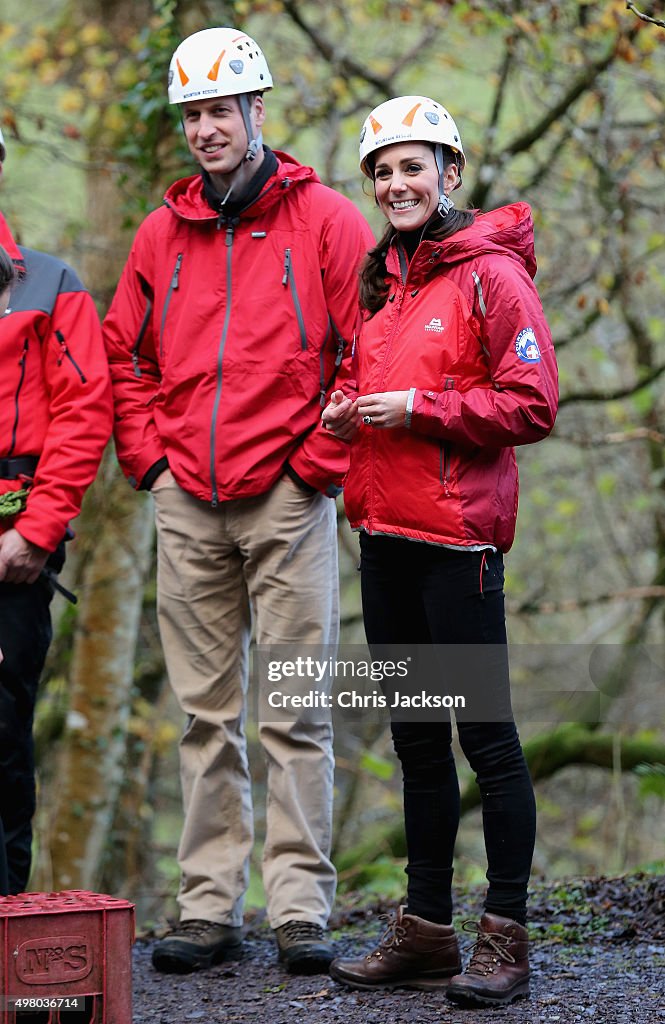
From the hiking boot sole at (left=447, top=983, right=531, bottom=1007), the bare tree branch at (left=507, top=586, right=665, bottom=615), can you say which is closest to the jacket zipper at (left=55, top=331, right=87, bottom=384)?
the hiking boot sole at (left=447, top=983, right=531, bottom=1007)

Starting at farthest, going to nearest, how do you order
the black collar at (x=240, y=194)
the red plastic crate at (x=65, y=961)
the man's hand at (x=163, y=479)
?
the man's hand at (x=163, y=479) < the black collar at (x=240, y=194) < the red plastic crate at (x=65, y=961)

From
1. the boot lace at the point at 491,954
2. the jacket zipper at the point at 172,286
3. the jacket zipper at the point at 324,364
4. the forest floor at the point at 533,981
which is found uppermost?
the jacket zipper at the point at 172,286

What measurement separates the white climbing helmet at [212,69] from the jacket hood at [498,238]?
99 centimetres

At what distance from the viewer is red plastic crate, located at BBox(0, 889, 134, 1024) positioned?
293 centimetres

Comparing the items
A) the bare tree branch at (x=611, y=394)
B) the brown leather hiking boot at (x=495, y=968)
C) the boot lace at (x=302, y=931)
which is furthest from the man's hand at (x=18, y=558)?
the bare tree branch at (x=611, y=394)

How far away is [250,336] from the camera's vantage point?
13.7 ft

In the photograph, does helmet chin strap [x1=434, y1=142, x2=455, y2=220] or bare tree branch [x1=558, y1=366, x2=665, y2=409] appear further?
bare tree branch [x1=558, y1=366, x2=665, y2=409]

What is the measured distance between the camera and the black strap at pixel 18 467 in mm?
4121

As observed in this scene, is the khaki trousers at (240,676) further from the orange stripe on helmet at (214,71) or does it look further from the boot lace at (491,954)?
the orange stripe on helmet at (214,71)

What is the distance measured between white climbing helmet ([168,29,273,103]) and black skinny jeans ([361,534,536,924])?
162cm

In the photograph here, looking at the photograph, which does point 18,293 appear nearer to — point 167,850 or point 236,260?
point 236,260

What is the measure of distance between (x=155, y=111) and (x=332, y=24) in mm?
4209

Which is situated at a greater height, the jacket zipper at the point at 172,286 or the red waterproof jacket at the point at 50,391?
the jacket zipper at the point at 172,286

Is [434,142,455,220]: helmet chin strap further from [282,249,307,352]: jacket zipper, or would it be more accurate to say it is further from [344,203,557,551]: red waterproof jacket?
[282,249,307,352]: jacket zipper
